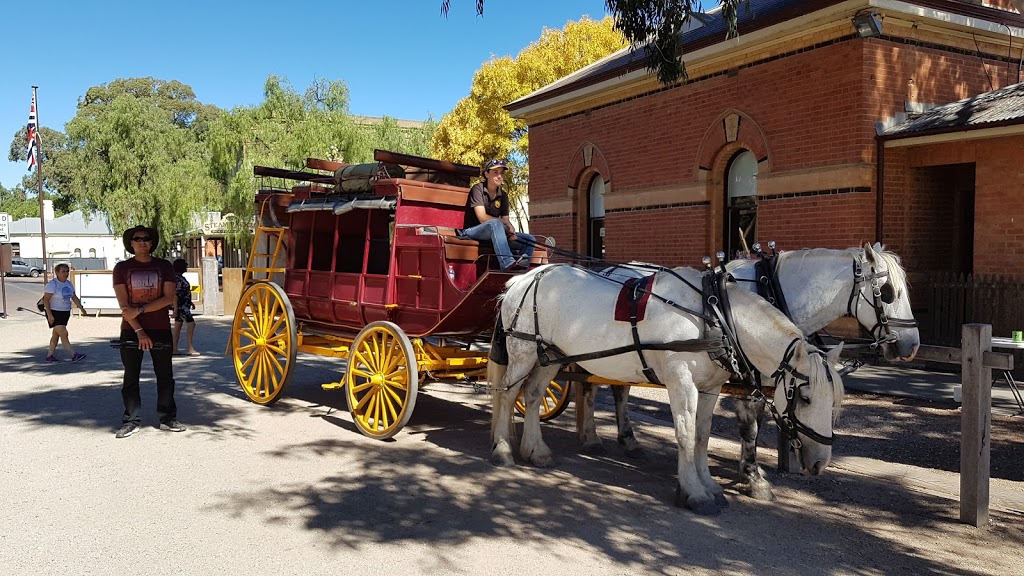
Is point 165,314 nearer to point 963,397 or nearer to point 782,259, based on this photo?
point 782,259

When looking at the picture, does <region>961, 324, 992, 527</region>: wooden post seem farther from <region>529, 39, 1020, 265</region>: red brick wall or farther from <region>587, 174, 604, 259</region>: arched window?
<region>587, 174, 604, 259</region>: arched window

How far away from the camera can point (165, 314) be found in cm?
755

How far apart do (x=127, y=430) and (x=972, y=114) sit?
1103 centimetres

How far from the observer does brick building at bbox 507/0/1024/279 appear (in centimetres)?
1026

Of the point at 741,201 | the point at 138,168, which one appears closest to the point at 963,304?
the point at 741,201

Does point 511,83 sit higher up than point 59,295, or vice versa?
point 511,83

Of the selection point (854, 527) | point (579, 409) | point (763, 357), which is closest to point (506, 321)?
point (579, 409)

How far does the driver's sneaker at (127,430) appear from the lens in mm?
7219

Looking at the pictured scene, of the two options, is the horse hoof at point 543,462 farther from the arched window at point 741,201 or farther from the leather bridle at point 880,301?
the arched window at point 741,201

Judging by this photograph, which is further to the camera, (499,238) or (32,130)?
(32,130)

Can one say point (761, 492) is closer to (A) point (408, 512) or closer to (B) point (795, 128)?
(A) point (408, 512)

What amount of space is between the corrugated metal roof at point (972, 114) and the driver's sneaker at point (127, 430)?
10.3 meters

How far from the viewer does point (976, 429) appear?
4902mm

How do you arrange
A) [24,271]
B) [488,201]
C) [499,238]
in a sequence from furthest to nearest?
1. [24,271]
2. [488,201]
3. [499,238]
